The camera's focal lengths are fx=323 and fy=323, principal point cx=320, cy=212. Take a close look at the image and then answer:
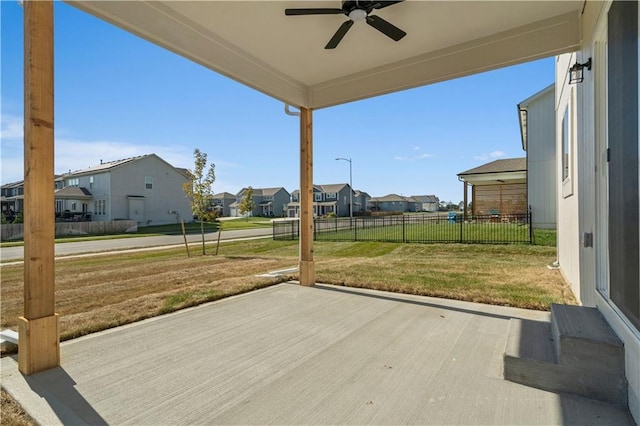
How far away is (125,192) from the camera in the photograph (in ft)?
91.4

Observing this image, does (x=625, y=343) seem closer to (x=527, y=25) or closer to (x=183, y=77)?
(x=527, y=25)

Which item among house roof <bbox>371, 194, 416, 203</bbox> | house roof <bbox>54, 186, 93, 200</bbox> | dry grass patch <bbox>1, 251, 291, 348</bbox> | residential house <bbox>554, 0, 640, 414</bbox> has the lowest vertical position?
dry grass patch <bbox>1, 251, 291, 348</bbox>

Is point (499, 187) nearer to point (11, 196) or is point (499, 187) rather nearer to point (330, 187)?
point (330, 187)

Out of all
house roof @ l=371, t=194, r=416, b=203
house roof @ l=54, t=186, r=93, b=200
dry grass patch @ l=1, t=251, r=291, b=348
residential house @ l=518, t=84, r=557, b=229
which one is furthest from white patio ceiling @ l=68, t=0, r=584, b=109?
house roof @ l=371, t=194, r=416, b=203

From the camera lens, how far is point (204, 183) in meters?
12.3

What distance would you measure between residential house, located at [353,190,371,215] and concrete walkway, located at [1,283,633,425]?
51667 mm

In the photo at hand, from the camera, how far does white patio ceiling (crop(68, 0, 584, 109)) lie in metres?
3.21

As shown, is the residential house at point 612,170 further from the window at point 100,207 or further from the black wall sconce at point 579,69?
the window at point 100,207

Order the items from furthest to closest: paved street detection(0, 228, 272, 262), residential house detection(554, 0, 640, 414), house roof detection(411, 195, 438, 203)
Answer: house roof detection(411, 195, 438, 203) → paved street detection(0, 228, 272, 262) → residential house detection(554, 0, 640, 414)

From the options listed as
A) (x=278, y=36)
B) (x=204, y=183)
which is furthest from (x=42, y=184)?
(x=204, y=183)

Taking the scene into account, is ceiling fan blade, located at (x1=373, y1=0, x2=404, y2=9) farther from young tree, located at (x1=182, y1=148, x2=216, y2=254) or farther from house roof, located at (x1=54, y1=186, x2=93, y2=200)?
house roof, located at (x1=54, y1=186, x2=93, y2=200)

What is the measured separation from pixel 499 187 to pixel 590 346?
16121mm

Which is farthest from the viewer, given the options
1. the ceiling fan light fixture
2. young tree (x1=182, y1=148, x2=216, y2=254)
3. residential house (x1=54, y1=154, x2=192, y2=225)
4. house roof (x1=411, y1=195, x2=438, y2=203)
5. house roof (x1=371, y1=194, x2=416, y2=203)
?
house roof (x1=411, y1=195, x2=438, y2=203)

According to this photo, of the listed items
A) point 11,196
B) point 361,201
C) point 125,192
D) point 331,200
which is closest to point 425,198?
point 361,201
